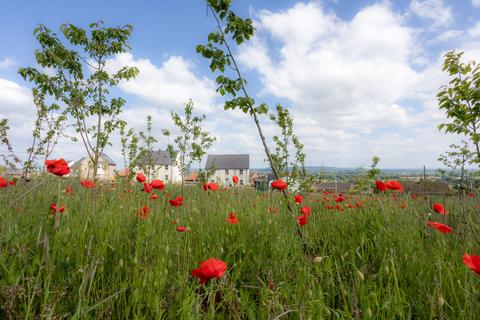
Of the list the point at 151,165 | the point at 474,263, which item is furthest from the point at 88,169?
the point at 151,165

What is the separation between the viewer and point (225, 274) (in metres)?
1.54

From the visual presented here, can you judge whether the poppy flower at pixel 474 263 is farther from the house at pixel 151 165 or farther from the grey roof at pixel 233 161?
the grey roof at pixel 233 161

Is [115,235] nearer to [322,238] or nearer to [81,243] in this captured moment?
[81,243]

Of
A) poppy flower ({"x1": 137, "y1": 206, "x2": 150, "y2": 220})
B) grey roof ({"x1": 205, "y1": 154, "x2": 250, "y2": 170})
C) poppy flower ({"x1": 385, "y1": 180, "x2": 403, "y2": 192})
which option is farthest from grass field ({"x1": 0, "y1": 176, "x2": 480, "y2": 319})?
grey roof ({"x1": 205, "y1": 154, "x2": 250, "y2": 170})

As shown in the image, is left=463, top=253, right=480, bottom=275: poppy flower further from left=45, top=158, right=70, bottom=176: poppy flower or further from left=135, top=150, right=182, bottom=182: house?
left=135, top=150, right=182, bottom=182: house

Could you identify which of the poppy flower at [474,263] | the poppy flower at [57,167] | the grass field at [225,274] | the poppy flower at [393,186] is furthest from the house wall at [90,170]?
the poppy flower at [393,186]

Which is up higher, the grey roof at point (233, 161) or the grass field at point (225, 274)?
the grey roof at point (233, 161)

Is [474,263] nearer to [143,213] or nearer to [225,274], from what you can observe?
[225,274]

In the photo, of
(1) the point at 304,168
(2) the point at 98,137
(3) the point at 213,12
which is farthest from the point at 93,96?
(1) the point at 304,168

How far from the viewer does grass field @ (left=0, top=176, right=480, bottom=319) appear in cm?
130

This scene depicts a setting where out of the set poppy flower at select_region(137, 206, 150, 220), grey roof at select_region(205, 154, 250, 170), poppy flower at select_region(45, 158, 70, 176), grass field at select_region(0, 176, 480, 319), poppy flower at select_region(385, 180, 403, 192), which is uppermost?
grey roof at select_region(205, 154, 250, 170)

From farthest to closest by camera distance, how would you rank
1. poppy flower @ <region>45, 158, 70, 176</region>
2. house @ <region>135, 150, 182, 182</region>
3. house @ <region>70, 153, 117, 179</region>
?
1. house @ <region>135, 150, 182, 182</region>
2. house @ <region>70, 153, 117, 179</region>
3. poppy flower @ <region>45, 158, 70, 176</region>

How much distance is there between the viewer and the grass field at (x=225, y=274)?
130 cm

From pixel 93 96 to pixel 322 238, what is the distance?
19.8ft
